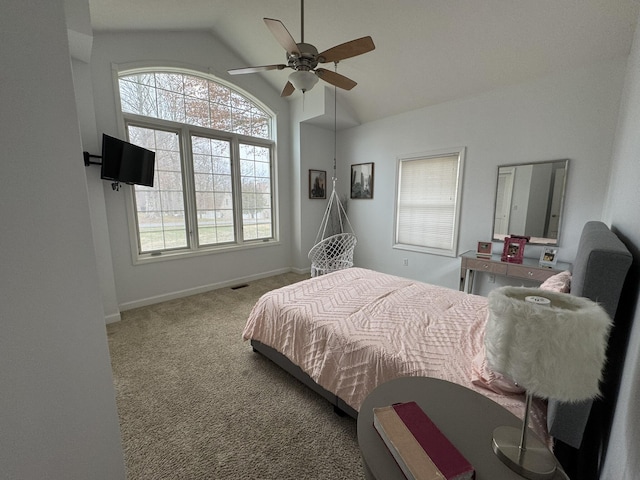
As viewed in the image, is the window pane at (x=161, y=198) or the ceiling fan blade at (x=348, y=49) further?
the window pane at (x=161, y=198)

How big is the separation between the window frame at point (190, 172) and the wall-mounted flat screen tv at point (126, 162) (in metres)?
0.30

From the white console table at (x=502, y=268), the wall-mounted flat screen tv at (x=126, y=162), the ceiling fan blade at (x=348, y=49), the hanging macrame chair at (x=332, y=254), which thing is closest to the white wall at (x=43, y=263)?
the ceiling fan blade at (x=348, y=49)

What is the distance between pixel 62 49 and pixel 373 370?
178 cm

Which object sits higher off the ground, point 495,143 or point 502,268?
point 495,143

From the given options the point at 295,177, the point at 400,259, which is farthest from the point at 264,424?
the point at 295,177

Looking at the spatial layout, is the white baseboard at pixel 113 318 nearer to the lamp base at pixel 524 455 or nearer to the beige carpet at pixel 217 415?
the beige carpet at pixel 217 415

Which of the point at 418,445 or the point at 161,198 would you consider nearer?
the point at 418,445

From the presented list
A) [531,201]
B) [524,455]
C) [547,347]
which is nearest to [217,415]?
[524,455]

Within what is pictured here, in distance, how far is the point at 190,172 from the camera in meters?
3.55

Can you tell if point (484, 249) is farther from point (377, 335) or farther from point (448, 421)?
point (448, 421)

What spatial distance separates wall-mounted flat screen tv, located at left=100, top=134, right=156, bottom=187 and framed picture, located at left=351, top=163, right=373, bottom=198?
3.08 m

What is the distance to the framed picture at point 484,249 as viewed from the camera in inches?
120

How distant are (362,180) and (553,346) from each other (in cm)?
422

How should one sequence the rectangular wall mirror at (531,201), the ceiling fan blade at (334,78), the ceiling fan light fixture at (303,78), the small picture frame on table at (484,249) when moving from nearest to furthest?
the ceiling fan light fixture at (303,78) < the ceiling fan blade at (334,78) < the rectangular wall mirror at (531,201) < the small picture frame on table at (484,249)
